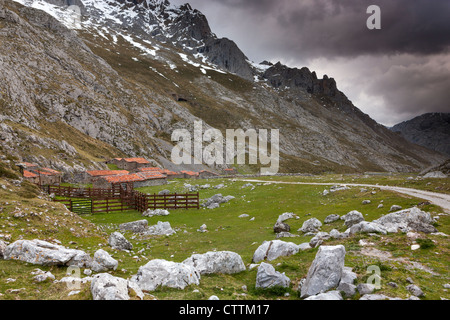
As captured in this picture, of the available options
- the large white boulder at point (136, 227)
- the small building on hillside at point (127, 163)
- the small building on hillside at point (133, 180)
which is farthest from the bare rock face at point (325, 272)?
the small building on hillside at point (127, 163)

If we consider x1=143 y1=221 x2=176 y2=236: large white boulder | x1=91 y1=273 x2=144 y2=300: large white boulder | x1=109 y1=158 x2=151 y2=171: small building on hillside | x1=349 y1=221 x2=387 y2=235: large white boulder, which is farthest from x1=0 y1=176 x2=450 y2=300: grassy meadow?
x1=109 y1=158 x2=151 y2=171: small building on hillside

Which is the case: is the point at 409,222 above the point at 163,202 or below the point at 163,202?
above

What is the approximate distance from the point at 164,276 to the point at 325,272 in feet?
22.5

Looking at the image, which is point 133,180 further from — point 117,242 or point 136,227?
point 117,242

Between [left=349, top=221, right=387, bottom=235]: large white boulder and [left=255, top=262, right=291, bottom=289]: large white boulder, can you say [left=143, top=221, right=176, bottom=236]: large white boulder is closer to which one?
[left=255, top=262, right=291, bottom=289]: large white boulder

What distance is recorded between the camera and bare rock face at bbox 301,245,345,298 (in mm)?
10134

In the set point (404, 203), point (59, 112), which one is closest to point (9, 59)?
point (59, 112)

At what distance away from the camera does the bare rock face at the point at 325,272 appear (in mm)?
10134

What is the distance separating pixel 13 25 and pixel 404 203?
562 ft

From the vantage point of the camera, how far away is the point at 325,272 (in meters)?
10.4

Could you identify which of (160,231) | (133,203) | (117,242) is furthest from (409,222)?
(133,203)

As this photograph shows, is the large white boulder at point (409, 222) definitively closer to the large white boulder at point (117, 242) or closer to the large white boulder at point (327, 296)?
the large white boulder at point (327, 296)

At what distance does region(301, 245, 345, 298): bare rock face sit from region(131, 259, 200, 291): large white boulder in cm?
494

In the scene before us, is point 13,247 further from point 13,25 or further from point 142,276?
point 13,25
